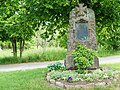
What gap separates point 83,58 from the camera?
915cm

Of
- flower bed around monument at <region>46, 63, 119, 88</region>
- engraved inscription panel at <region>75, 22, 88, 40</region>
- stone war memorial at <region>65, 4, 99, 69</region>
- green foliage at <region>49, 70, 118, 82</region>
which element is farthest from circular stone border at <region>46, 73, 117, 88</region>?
engraved inscription panel at <region>75, 22, 88, 40</region>

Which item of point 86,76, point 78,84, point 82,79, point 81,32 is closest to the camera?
point 78,84

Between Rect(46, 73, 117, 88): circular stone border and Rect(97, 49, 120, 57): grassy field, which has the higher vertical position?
Rect(97, 49, 120, 57): grassy field

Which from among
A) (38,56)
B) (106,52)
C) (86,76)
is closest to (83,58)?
(86,76)

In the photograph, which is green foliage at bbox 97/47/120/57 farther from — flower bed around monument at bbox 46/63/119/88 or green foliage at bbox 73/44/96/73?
flower bed around monument at bbox 46/63/119/88

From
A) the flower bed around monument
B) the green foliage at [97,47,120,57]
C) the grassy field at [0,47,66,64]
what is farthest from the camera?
the green foliage at [97,47,120,57]

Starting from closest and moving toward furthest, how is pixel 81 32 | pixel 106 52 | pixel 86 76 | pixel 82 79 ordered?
pixel 82 79
pixel 86 76
pixel 81 32
pixel 106 52

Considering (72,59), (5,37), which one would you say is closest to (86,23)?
(72,59)

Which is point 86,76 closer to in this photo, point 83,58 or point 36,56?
point 83,58

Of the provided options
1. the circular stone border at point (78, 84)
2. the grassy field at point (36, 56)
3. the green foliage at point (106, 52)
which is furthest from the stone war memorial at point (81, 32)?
the green foliage at point (106, 52)

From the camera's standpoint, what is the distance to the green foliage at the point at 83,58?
9199 mm

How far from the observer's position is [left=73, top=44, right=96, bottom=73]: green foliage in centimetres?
920

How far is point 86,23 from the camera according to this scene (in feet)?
33.1

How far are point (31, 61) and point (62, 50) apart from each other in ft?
10.6
